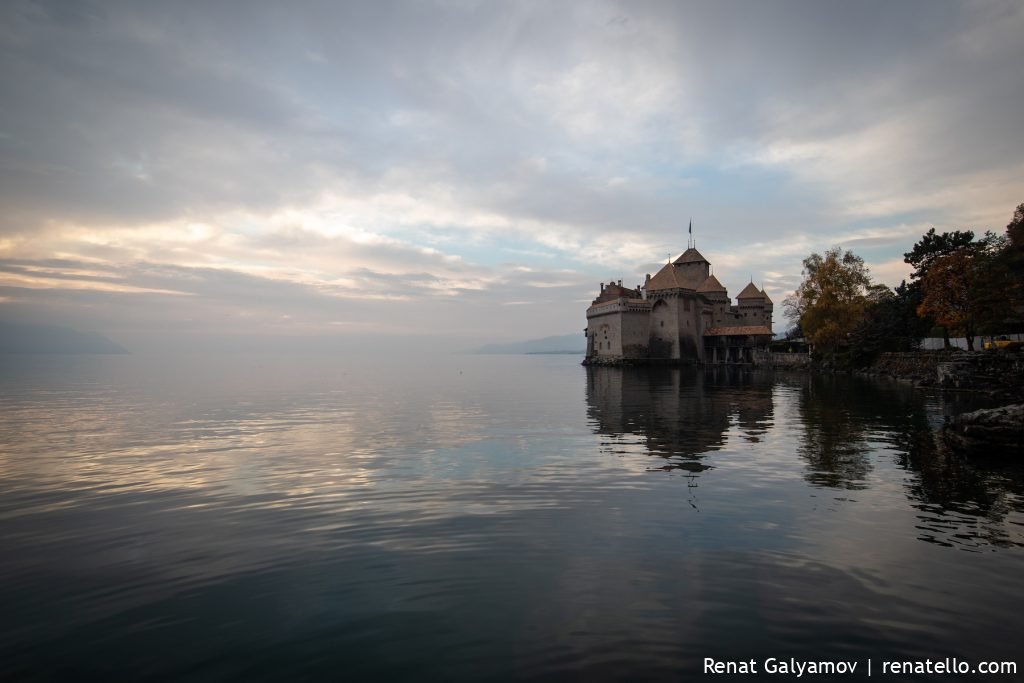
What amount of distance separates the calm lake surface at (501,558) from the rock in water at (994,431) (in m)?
0.86

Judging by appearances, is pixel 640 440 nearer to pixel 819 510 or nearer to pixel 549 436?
pixel 549 436

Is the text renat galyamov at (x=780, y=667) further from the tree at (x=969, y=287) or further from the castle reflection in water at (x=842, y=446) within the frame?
the tree at (x=969, y=287)

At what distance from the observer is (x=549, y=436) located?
20.5 metres

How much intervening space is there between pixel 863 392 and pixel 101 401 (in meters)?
51.0

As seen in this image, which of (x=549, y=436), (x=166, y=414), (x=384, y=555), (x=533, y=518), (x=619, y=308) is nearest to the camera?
(x=384, y=555)

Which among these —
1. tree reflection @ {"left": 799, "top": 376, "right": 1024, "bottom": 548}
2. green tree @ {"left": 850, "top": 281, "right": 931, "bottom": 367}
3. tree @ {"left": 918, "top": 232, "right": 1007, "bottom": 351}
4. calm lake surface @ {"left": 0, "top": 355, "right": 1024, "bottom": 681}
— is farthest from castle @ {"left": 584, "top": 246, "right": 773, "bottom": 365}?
calm lake surface @ {"left": 0, "top": 355, "right": 1024, "bottom": 681}

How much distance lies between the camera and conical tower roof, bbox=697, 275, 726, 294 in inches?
3376

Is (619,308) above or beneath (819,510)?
above

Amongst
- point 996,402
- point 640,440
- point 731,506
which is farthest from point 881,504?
point 996,402

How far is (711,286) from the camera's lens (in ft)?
283

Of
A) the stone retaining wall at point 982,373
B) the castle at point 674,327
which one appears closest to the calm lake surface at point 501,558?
the stone retaining wall at point 982,373

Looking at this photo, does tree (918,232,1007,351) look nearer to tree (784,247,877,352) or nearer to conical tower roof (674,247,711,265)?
tree (784,247,877,352)

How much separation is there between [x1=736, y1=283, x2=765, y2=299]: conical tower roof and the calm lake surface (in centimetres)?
7940

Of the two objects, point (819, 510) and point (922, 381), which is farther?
point (922, 381)
